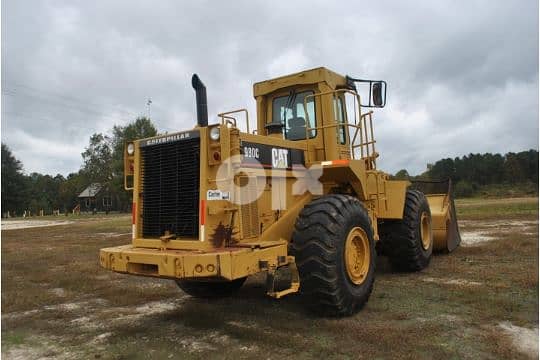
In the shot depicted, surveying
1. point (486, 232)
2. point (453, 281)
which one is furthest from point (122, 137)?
point (453, 281)

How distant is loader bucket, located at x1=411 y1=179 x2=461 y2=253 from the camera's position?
10164 millimetres

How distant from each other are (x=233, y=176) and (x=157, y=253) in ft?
4.05

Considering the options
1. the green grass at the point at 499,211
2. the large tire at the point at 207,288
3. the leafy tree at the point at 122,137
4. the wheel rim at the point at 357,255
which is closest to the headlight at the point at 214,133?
the wheel rim at the point at 357,255

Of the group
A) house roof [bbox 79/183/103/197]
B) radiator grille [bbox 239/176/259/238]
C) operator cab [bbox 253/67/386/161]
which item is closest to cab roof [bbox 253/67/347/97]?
operator cab [bbox 253/67/386/161]

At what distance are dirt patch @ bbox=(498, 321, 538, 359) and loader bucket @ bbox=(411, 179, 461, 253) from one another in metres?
5.17

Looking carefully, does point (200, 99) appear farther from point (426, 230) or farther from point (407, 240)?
point (426, 230)

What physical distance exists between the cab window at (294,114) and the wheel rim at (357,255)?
5.95 ft

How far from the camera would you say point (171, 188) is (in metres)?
5.66

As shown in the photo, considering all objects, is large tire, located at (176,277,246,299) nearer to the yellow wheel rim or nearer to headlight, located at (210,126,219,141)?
headlight, located at (210,126,219,141)

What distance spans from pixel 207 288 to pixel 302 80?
140 inches

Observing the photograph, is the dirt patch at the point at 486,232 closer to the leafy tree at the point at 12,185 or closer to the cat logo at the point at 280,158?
the cat logo at the point at 280,158

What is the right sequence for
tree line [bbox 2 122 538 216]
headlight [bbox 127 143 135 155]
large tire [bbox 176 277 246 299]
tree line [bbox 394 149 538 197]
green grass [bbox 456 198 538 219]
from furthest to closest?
1. tree line [bbox 394 149 538 197]
2. tree line [bbox 2 122 538 216]
3. green grass [bbox 456 198 538 219]
4. large tire [bbox 176 277 246 299]
5. headlight [bbox 127 143 135 155]

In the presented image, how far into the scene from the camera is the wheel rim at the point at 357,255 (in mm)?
5793

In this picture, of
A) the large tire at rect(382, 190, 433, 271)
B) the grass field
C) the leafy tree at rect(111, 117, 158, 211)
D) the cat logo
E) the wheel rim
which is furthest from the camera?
the leafy tree at rect(111, 117, 158, 211)
